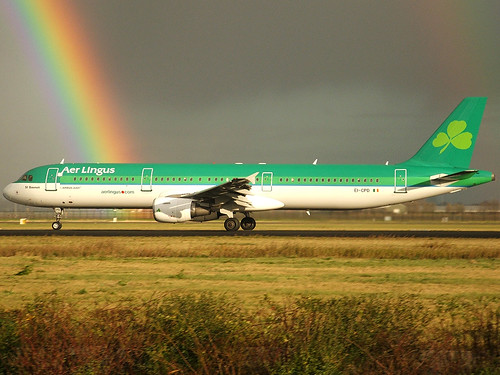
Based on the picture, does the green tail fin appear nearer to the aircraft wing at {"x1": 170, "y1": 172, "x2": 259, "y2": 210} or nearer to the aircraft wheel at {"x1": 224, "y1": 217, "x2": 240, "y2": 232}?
the aircraft wing at {"x1": 170, "y1": 172, "x2": 259, "y2": 210}

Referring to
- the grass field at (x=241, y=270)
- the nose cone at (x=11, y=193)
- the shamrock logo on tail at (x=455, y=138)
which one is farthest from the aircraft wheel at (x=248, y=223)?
the nose cone at (x=11, y=193)

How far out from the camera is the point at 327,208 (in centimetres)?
3856

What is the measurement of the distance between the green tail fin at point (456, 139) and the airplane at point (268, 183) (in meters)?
0.07

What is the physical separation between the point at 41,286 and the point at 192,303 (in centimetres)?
837

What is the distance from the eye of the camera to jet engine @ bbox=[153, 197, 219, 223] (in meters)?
34.9

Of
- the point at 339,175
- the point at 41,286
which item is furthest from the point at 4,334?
the point at 339,175

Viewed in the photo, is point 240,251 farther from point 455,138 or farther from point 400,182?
point 455,138

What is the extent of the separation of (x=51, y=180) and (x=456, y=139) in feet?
88.4

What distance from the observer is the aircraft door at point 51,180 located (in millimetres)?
39781

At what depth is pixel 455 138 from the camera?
133 ft

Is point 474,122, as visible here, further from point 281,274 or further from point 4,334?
point 4,334

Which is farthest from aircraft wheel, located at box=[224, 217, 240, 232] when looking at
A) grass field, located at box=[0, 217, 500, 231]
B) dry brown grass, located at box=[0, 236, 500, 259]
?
dry brown grass, located at box=[0, 236, 500, 259]

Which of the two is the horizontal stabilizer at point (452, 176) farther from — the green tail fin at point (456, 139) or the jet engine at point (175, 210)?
the jet engine at point (175, 210)

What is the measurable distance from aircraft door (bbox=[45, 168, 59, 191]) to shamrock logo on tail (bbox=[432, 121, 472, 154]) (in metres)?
25.1
